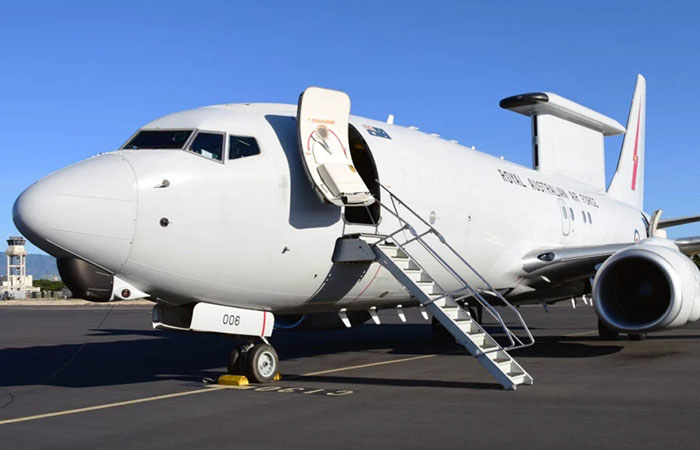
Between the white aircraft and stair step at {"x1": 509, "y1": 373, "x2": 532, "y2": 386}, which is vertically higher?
the white aircraft

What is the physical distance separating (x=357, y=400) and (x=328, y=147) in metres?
3.44

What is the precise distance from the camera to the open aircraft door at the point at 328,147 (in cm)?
1020

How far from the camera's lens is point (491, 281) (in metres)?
14.7

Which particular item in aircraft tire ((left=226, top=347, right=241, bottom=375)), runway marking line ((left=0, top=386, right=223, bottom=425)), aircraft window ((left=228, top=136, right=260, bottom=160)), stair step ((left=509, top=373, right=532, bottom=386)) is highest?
aircraft window ((left=228, top=136, right=260, bottom=160))

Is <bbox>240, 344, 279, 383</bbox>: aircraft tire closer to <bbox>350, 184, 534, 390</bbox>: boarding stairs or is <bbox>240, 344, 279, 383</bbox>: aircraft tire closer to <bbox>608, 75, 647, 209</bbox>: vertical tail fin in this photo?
<bbox>350, 184, 534, 390</bbox>: boarding stairs

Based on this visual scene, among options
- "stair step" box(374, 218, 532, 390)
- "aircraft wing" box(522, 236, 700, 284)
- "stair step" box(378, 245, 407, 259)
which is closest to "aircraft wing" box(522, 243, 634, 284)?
"aircraft wing" box(522, 236, 700, 284)

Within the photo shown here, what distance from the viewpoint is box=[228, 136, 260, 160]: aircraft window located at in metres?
10.0

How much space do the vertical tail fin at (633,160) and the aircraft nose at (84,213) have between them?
17787mm

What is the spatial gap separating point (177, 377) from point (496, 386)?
504 centimetres

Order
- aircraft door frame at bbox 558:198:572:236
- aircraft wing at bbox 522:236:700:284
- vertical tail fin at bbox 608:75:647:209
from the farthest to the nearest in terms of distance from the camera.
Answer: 1. vertical tail fin at bbox 608:75:647:209
2. aircraft door frame at bbox 558:198:572:236
3. aircraft wing at bbox 522:236:700:284

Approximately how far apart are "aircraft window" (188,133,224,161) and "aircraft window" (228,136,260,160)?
0.12m

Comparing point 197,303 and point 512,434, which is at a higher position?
point 197,303

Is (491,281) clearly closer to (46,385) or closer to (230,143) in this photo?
(230,143)

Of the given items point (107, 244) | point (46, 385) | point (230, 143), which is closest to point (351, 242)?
point (230, 143)
